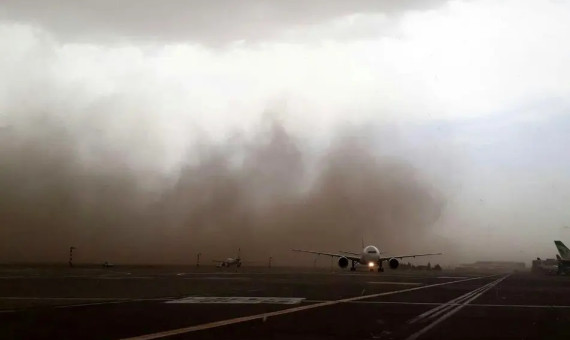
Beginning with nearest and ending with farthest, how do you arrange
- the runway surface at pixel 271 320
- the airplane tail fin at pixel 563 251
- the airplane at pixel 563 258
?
the runway surface at pixel 271 320
the airplane at pixel 563 258
the airplane tail fin at pixel 563 251

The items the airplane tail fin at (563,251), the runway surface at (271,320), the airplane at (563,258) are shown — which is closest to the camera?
the runway surface at (271,320)

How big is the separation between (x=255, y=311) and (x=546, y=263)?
11987 centimetres

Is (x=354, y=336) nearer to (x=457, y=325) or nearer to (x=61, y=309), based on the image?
(x=457, y=325)

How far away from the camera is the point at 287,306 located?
16.4 meters

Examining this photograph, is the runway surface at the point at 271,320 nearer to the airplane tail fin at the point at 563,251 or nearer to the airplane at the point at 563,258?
the airplane at the point at 563,258

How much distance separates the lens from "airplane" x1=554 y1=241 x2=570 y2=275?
76.2 m

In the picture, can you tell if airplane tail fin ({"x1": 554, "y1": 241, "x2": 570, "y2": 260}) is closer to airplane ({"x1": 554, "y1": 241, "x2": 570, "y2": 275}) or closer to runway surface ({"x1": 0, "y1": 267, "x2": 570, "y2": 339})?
airplane ({"x1": 554, "y1": 241, "x2": 570, "y2": 275})

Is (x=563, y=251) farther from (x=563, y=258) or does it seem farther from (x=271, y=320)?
(x=271, y=320)

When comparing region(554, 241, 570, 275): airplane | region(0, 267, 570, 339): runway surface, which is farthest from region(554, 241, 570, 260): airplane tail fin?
region(0, 267, 570, 339): runway surface

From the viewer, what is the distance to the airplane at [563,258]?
76156 mm

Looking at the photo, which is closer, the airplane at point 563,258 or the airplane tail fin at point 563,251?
the airplane at point 563,258

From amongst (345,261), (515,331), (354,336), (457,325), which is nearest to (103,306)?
(354,336)

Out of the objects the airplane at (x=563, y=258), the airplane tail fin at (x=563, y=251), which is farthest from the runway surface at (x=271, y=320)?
the airplane tail fin at (x=563, y=251)

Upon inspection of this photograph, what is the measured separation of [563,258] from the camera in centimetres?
8162
